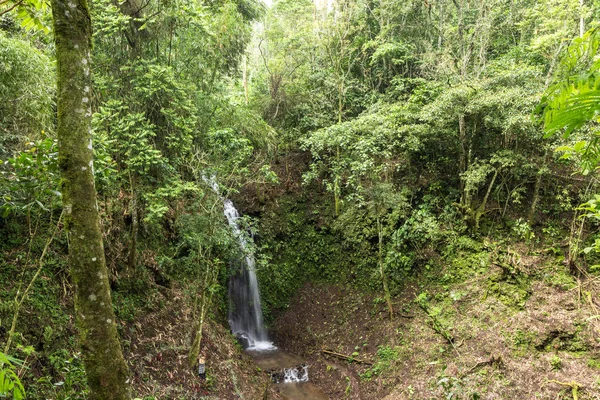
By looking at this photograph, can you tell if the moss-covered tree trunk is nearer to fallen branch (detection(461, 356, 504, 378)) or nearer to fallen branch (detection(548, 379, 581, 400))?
fallen branch (detection(461, 356, 504, 378))

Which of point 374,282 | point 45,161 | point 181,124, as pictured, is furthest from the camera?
point 374,282

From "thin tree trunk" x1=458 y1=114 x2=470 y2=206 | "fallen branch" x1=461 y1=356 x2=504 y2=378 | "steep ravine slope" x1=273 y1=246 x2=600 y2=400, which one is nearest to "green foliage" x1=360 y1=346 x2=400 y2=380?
"steep ravine slope" x1=273 y1=246 x2=600 y2=400

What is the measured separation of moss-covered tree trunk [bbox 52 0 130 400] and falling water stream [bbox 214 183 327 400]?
16.8 feet

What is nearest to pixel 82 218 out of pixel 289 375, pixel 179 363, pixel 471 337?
pixel 179 363

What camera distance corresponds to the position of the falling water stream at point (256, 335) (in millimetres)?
8344

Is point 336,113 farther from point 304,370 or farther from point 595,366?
point 595,366

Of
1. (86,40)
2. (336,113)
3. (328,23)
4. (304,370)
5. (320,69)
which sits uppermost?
(328,23)

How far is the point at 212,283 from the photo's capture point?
23.8ft

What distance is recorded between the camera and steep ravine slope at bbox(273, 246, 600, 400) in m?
6.22

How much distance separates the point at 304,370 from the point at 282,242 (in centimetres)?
455

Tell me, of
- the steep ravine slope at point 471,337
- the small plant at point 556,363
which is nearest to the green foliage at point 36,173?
the steep ravine slope at point 471,337

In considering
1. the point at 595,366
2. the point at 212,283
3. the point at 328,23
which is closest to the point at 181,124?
the point at 212,283

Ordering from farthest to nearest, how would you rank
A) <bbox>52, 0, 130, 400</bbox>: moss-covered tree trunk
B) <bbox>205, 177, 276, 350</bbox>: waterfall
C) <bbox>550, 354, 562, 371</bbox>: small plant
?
<bbox>205, 177, 276, 350</bbox>: waterfall
<bbox>550, 354, 562, 371</bbox>: small plant
<bbox>52, 0, 130, 400</bbox>: moss-covered tree trunk

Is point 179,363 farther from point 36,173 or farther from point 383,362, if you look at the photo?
point 383,362
